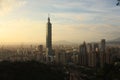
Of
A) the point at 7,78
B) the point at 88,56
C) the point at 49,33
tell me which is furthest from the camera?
the point at 49,33

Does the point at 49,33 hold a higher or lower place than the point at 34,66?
higher

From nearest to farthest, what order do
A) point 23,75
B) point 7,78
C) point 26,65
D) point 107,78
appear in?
point 107,78 < point 7,78 < point 23,75 < point 26,65

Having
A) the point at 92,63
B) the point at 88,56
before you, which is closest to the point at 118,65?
the point at 92,63

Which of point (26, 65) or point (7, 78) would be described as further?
point (26, 65)

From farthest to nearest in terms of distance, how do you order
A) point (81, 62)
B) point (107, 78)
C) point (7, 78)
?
point (81, 62)
point (7, 78)
point (107, 78)

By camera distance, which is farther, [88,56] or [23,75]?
[88,56]

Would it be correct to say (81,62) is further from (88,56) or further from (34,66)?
(34,66)

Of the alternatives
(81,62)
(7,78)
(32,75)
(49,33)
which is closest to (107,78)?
(7,78)

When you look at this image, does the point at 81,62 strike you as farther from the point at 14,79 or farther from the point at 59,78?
the point at 14,79

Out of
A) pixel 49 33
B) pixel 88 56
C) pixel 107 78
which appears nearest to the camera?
pixel 107 78
